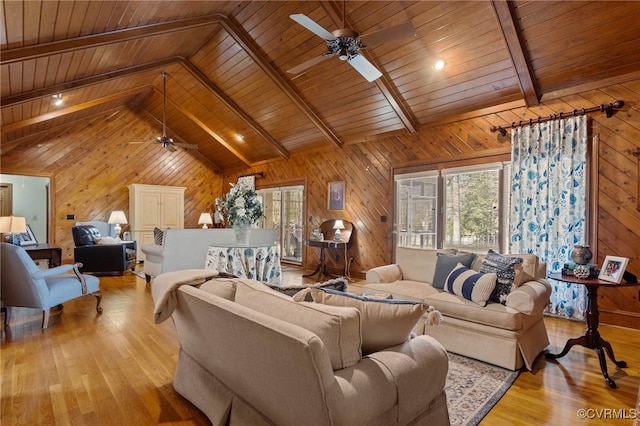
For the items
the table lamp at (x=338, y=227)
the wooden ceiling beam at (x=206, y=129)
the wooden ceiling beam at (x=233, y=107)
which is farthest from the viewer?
the wooden ceiling beam at (x=206, y=129)

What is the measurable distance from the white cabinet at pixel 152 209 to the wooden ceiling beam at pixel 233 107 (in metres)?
3.41

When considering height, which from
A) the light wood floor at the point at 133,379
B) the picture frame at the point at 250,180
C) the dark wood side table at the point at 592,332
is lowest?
the light wood floor at the point at 133,379

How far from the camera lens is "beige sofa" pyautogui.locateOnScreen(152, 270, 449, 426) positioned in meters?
1.24

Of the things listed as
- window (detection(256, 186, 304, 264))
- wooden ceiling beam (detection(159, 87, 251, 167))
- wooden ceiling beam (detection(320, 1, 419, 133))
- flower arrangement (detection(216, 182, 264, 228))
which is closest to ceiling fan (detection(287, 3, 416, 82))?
wooden ceiling beam (detection(320, 1, 419, 133))

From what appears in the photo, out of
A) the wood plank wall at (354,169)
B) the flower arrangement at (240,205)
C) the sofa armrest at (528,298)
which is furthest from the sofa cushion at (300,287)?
the wood plank wall at (354,169)

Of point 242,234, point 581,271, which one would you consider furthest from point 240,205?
point 581,271

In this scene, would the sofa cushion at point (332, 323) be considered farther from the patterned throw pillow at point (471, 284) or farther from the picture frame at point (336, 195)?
the picture frame at point (336, 195)

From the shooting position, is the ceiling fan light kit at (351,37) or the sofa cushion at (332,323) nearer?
the sofa cushion at (332,323)

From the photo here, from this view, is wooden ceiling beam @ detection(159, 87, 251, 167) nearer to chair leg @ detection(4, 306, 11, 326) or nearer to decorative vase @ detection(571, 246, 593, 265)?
chair leg @ detection(4, 306, 11, 326)

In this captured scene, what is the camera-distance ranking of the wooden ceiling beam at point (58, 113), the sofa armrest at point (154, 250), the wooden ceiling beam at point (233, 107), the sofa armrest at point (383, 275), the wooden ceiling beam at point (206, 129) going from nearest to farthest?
the sofa armrest at point (383, 275) < the sofa armrest at point (154, 250) < the wooden ceiling beam at point (58, 113) < the wooden ceiling beam at point (233, 107) < the wooden ceiling beam at point (206, 129)

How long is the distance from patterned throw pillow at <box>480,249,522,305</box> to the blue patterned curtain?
1554mm

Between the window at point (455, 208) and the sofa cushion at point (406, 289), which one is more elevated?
the window at point (455, 208)

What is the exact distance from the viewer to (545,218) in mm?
4199

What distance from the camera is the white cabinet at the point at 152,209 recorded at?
8633 mm
